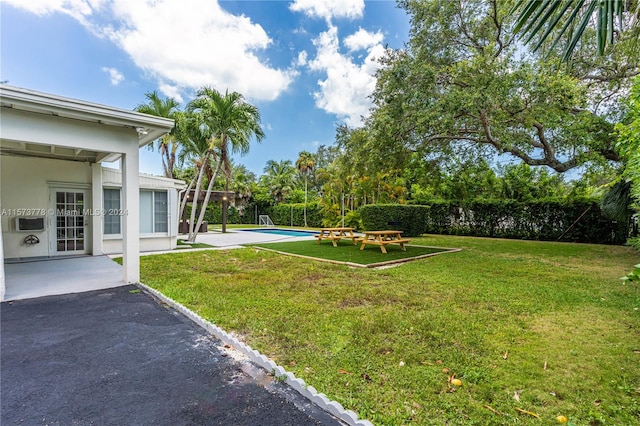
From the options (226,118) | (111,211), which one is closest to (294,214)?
(226,118)

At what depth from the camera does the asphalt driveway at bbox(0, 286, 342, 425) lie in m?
2.02

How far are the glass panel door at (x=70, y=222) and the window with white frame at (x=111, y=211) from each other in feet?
1.65

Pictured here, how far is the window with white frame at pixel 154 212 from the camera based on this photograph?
31.2 ft

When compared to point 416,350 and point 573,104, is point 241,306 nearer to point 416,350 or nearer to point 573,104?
point 416,350

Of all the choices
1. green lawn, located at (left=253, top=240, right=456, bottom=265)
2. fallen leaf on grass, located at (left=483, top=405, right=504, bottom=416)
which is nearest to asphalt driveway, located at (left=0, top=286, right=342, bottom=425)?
fallen leaf on grass, located at (left=483, top=405, right=504, bottom=416)

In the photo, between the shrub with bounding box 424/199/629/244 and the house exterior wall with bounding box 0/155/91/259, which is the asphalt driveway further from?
the shrub with bounding box 424/199/629/244

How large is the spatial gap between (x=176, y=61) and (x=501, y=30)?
13237 mm

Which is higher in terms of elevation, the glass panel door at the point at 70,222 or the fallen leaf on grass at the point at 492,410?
the glass panel door at the point at 70,222

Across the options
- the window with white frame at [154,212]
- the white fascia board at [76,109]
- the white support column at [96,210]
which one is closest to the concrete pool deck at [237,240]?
the window with white frame at [154,212]

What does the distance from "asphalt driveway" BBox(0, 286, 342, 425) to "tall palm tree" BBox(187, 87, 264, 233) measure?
8110 mm

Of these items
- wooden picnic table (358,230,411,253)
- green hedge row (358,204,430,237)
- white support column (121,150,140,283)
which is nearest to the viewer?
white support column (121,150,140,283)

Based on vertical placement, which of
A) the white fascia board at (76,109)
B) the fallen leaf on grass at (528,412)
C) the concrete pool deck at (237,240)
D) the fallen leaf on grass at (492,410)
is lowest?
the fallen leaf on grass at (528,412)

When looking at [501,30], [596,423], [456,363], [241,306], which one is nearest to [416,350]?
[456,363]

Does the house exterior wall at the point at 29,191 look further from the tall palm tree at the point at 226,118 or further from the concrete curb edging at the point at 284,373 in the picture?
the concrete curb edging at the point at 284,373
